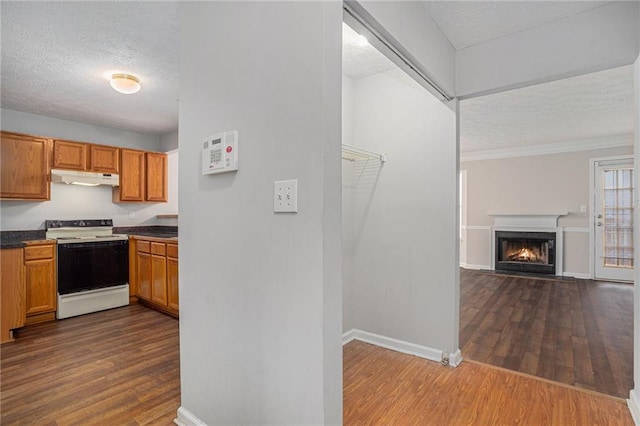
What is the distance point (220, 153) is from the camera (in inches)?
58.1

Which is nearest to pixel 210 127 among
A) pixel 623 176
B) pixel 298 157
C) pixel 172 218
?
pixel 298 157

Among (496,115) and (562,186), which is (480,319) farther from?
(562,186)

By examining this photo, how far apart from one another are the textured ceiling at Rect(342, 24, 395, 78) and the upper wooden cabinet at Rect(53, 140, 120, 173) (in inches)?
137

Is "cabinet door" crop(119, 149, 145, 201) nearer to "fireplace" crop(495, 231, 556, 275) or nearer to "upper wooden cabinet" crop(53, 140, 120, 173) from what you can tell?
"upper wooden cabinet" crop(53, 140, 120, 173)

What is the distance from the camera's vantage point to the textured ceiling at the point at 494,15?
6.38 feet

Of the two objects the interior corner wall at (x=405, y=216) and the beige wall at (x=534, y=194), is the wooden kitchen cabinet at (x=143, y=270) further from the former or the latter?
the beige wall at (x=534, y=194)

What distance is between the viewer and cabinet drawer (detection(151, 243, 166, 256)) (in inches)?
147

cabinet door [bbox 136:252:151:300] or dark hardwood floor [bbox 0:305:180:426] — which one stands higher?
cabinet door [bbox 136:252:151:300]

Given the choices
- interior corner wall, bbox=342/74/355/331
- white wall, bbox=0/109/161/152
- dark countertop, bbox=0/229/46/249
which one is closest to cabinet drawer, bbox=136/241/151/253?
dark countertop, bbox=0/229/46/249

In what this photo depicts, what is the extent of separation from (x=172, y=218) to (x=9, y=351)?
8.12ft

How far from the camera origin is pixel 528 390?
2082 millimetres

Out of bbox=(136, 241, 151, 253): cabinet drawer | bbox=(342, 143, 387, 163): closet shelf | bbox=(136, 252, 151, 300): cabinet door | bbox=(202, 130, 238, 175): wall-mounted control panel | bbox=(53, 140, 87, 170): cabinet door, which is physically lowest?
bbox=(136, 252, 151, 300): cabinet door

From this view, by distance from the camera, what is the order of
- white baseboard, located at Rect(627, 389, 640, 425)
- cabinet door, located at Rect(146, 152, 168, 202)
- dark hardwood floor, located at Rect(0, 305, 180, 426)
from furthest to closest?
cabinet door, located at Rect(146, 152, 168, 202)
dark hardwood floor, located at Rect(0, 305, 180, 426)
white baseboard, located at Rect(627, 389, 640, 425)

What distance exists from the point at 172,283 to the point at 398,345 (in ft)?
8.21
